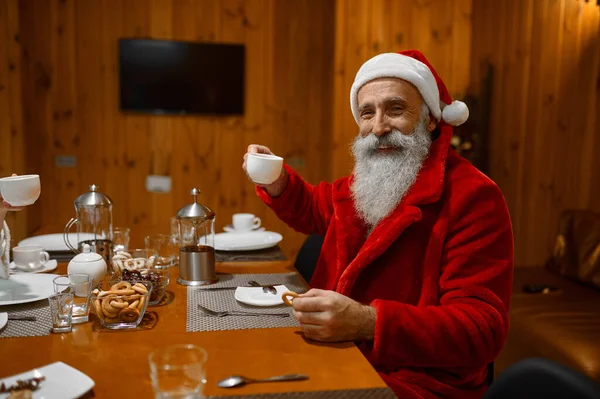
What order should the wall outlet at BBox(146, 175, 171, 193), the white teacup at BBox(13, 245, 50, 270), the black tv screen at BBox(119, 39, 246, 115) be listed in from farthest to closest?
the wall outlet at BBox(146, 175, 171, 193)
the black tv screen at BBox(119, 39, 246, 115)
the white teacup at BBox(13, 245, 50, 270)

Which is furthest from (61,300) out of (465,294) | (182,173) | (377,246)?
(182,173)

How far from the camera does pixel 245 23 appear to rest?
13.4 ft

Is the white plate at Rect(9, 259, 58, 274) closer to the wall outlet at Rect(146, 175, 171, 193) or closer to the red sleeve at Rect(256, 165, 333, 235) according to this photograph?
the red sleeve at Rect(256, 165, 333, 235)

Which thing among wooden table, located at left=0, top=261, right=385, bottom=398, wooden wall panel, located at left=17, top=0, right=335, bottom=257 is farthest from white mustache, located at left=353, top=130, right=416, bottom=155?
wooden wall panel, located at left=17, top=0, right=335, bottom=257

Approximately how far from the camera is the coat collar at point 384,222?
1.38m

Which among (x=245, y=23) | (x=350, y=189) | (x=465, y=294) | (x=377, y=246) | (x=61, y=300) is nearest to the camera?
(x=61, y=300)

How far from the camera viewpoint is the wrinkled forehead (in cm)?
159

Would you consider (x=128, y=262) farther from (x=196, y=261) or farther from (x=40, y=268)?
(x=40, y=268)

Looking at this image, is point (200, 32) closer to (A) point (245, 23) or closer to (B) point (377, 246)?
(A) point (245, 23)

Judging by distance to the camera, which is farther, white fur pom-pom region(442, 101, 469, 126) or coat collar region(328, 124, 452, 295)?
white fur pom-pom region(442, 101, 469, 126)

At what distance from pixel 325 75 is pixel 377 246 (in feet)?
10.1

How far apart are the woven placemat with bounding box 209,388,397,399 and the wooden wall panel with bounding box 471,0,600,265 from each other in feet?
9.35

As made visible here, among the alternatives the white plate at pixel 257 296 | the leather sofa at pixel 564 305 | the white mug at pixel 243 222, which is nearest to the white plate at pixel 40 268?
the white plate at pixel 257 296

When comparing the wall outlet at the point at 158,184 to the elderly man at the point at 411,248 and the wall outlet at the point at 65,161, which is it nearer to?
the wall outlet at the point at 65,161
